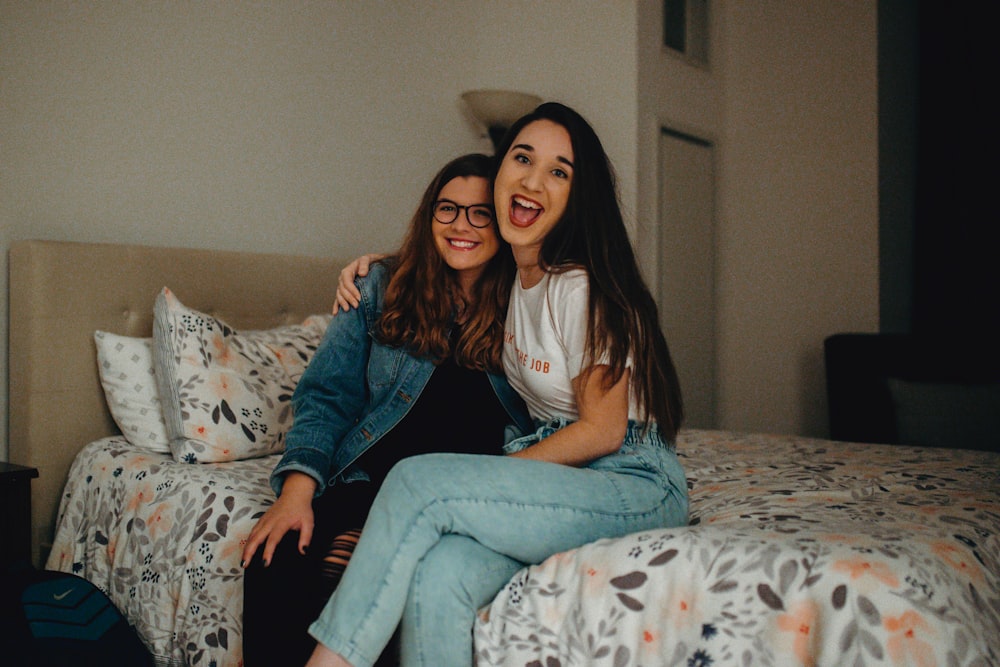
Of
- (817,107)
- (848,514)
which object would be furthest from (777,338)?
(848,514)

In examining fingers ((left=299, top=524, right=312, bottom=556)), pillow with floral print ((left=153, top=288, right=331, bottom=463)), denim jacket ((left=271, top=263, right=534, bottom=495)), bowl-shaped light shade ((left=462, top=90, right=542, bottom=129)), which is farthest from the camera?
bowl-shaped light shade ((left=462, top=90, right=542, bottom=129))

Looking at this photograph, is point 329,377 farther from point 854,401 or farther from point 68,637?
point 854,401

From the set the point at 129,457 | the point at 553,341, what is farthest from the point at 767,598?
the point at 129,457

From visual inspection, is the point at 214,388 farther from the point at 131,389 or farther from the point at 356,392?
the point at 356,392

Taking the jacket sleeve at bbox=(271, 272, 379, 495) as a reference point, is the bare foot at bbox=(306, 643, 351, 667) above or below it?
below

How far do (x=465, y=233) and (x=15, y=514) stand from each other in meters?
1.17

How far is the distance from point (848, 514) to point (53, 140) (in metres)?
2.05

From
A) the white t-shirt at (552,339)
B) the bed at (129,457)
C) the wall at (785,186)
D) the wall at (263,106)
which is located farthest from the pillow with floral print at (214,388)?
the wall at (785,186)

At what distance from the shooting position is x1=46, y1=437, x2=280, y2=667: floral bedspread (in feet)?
4.92

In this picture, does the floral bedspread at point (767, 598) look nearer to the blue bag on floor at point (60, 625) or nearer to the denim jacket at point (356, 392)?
the denim jacket at point (356, 392)

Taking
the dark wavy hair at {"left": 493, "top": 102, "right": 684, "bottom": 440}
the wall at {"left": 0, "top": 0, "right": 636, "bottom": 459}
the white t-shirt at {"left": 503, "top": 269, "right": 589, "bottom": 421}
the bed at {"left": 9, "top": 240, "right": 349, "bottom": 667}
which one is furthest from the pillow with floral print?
the dark wavy hair at {"left": 493, "top": 102, "right": 684, "bottom": 440}

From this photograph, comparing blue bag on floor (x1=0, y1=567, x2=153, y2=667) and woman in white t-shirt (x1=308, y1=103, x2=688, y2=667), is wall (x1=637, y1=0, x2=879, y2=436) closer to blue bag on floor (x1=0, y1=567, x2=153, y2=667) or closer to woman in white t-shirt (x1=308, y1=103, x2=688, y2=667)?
woman in white t-shirt (x1=308, y1=103, x2=688, y2=667)

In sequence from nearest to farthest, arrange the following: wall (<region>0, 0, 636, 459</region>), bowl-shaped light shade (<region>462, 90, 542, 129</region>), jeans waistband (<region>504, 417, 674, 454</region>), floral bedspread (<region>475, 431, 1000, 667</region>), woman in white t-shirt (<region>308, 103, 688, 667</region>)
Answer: floral bedspread (<region>475, 431, 1000, 667</region>), woman in white t-shirt (<region>308, 103, 688, 667</region>), jeans waistband (<region>504, 417, 674, 454</region>), wall (<region>0, 0, 636, 459</region>), bowl-shaped light shade (<region>462, 90, 542, 129</region>)

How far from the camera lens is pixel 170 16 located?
2.34 metres
